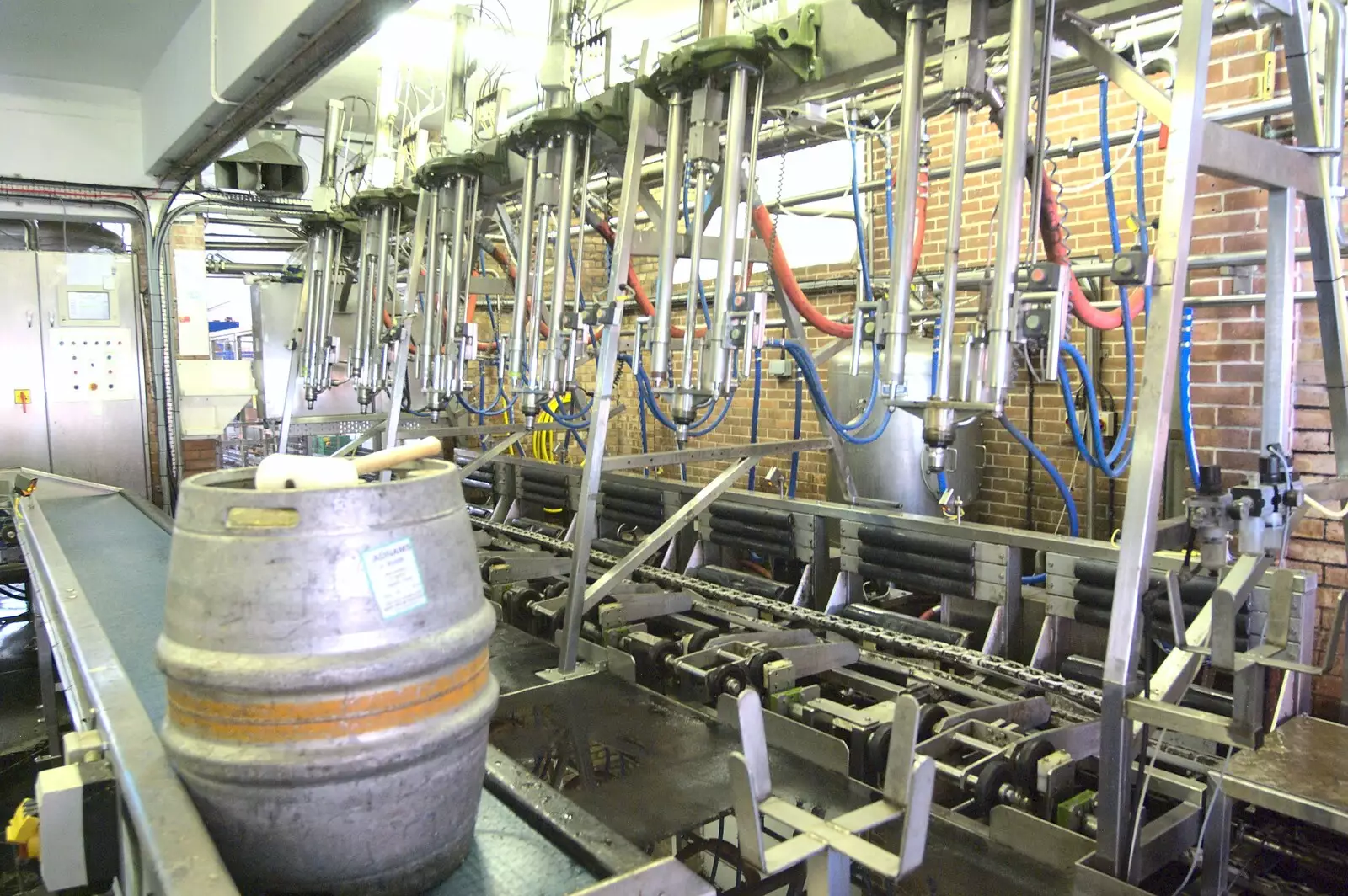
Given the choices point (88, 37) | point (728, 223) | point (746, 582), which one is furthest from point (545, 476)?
point (88, 37)

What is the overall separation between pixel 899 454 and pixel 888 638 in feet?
4.08

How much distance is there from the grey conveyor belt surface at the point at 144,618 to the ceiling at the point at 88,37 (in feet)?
6.67

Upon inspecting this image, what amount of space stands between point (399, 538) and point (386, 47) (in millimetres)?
3686

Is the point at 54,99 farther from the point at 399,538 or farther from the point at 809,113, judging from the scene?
the point at 399,538

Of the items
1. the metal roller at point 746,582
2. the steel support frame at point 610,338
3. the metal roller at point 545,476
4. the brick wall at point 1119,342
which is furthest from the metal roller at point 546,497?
the steel support frame at point 610,338

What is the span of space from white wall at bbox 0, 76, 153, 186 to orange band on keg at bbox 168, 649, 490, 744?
5.24 meters

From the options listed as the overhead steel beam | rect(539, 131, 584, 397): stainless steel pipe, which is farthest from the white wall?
rect(539, 131, 584, 397): stainless steel pipe

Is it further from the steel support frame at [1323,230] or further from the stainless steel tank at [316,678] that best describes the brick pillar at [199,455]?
the steel support frame at [1323,230]

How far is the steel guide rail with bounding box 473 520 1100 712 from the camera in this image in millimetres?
2152

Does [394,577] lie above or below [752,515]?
above

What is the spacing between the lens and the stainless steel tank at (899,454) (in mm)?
3549


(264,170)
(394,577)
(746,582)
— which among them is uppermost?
(264,170)

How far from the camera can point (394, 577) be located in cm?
72

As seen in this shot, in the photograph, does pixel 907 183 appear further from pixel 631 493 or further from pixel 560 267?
pixel 631 493
